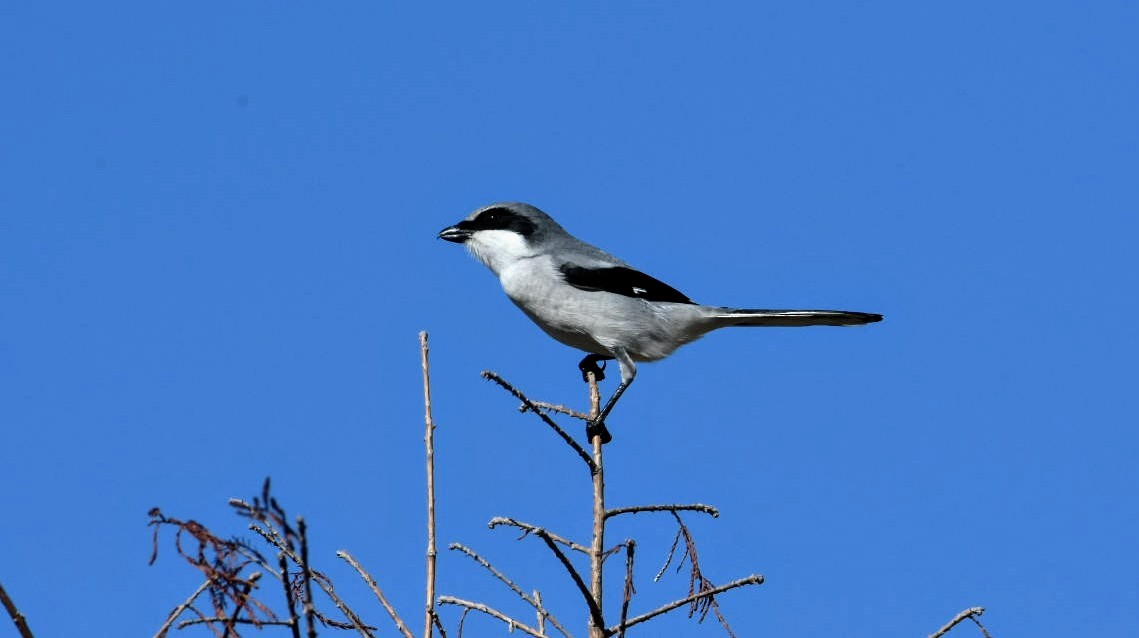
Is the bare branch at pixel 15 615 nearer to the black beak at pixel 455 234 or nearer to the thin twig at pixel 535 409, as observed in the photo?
the thin twig at pixel 535 409

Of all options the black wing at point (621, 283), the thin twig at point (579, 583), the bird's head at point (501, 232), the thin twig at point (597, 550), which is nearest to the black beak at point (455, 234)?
the bird's head at point (501, 232)

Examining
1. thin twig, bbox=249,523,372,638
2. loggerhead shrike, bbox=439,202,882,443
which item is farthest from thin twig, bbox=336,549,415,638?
loggerhead shrike, bbox=439,202,882,443

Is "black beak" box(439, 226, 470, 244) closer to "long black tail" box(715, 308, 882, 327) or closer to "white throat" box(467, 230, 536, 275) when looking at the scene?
"white throat" box(467, 230, 536, 275)

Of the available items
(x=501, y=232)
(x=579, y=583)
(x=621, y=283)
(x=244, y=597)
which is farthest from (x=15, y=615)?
(x=501, y=232)

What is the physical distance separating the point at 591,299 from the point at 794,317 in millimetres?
1126

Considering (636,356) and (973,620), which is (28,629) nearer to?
(973,620)

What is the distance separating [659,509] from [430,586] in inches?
47.0

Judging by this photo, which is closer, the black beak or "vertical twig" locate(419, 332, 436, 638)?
"vertical twig" locate(419, 332, 436, 638)

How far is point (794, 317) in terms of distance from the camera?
6.43 meters

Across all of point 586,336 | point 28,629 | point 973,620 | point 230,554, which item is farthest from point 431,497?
point 586,336

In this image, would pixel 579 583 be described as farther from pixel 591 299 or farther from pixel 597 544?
pixel 591 299

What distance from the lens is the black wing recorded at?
6445mm

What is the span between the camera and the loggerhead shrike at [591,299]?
6.27m

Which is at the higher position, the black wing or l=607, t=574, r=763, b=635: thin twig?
the black wing
